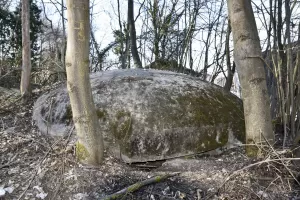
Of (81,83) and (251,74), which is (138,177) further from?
(251,74)

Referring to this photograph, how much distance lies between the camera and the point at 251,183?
2.72 m

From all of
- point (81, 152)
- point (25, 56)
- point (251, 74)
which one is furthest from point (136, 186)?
point (25, 56)

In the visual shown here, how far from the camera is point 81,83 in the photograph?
8.79 feet

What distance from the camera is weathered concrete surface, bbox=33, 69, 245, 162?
324 cm

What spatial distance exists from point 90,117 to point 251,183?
165 cm

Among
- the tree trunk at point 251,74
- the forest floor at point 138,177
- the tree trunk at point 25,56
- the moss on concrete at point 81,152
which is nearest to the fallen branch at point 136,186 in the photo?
the forest floor at point 138,177

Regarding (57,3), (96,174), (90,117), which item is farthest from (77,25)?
(57,3)

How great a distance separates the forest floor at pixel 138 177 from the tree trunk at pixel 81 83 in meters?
0.18

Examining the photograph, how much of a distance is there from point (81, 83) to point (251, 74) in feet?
5.86

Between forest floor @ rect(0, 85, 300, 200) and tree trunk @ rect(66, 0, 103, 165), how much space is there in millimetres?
180

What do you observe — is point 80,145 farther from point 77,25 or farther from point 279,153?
point 279,153

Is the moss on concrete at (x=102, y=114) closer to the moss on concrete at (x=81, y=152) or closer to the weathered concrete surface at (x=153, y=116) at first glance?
the weathered concrete surface at (x=153, y=116)

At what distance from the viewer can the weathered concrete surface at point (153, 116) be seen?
3.24 metres

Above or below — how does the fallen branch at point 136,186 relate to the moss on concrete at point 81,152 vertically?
below
